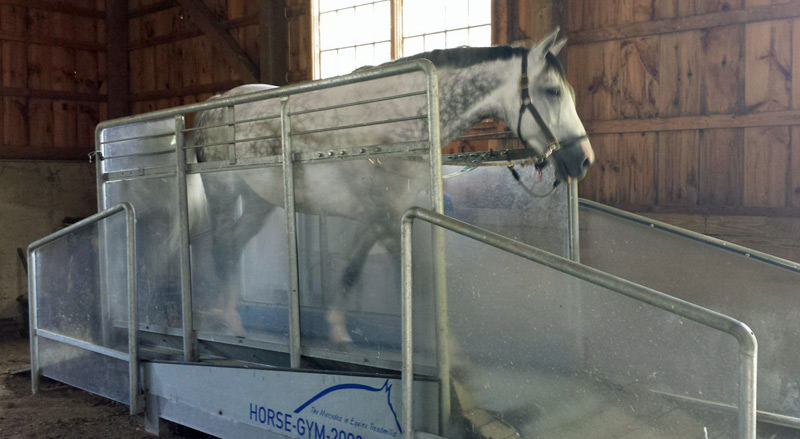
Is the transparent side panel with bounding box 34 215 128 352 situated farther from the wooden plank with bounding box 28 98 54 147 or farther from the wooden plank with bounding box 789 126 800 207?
the wooden plank with bounding box 28 98 54 147

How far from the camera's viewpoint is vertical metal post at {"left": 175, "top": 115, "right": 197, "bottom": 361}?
3.18 meters

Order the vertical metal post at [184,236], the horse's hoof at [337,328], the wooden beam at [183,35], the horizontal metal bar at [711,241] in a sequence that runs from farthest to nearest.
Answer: the wooden beam at [183,35] < the vertical metal post at [184,236] < the horizontal metal bar at [711,241] < the horse's hoof at [337,328]

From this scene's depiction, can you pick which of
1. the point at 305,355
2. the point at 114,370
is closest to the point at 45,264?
the point at 114,370

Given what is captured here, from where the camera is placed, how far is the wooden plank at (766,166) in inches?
168

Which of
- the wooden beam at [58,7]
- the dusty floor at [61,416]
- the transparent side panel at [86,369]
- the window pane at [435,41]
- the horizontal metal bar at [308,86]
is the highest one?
the wooden beam at [58,7]

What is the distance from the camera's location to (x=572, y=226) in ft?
9.73

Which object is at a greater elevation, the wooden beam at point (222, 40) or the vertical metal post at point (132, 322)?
the wooden beam at point (222, 40)

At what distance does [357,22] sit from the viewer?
6512mm

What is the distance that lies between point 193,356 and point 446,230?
171 centimetres

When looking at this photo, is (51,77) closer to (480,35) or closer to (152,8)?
(152,8)

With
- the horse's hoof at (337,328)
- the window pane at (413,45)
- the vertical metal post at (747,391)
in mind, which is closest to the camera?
the vertical metal post at (747,391)

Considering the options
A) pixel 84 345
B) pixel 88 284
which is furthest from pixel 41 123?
pixel 84 345

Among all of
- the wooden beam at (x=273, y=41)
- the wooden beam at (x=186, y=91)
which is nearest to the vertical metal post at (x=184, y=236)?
the wooden beam at (x=273, y=41)

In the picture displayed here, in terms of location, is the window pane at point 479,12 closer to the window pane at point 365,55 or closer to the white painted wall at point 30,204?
the window pane at point 365,55
